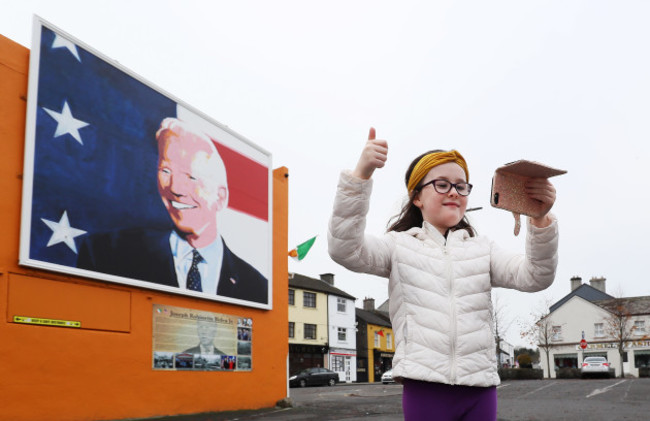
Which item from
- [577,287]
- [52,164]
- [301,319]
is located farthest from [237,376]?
[577,287]

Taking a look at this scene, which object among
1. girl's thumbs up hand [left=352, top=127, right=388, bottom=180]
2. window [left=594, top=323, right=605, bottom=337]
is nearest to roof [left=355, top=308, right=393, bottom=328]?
window [left=594, top=323, right=605, bottom=337]

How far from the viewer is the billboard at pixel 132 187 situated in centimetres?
1056

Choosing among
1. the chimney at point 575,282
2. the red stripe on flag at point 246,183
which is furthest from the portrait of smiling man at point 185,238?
the chimney at point 575,282

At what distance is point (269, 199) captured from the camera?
17.0 m

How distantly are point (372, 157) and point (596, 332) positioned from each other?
58.6 m

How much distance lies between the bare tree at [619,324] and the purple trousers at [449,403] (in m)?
52.0

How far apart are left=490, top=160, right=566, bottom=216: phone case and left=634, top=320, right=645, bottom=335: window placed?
5742 cm

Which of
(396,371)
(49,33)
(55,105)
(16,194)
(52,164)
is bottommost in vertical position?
(396,371)

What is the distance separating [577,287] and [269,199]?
172 ft

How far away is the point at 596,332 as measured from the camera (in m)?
54.5

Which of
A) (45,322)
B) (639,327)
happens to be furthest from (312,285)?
(45,322)

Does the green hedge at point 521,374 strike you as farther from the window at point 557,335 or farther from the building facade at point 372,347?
the window at point 557,335

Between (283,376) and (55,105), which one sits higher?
(55,105)

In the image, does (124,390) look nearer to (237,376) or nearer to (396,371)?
(237,376)
